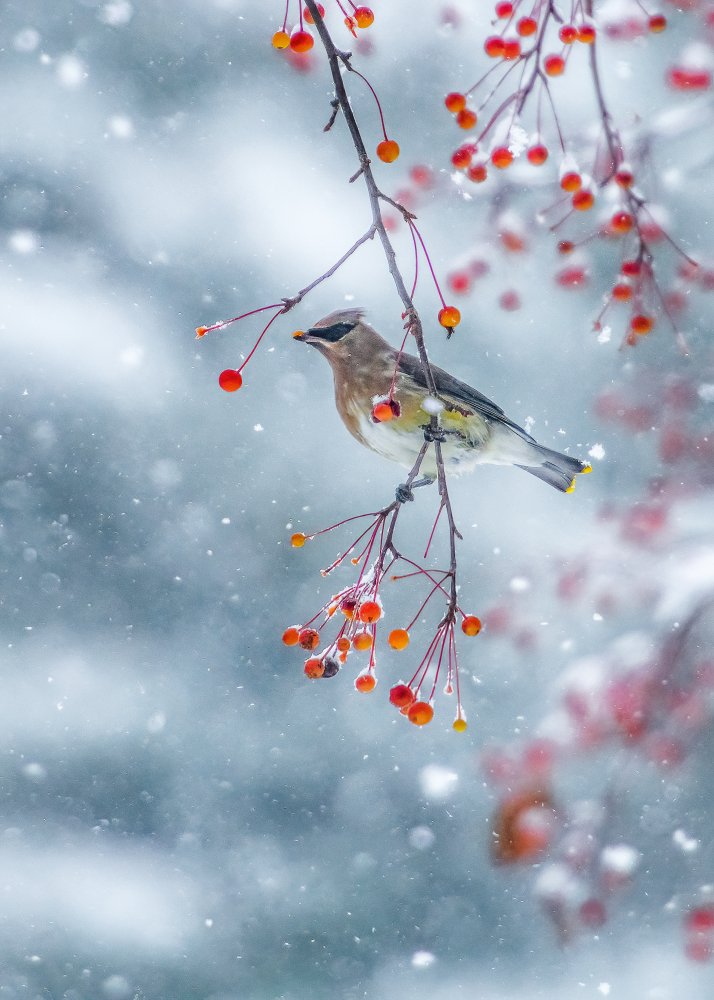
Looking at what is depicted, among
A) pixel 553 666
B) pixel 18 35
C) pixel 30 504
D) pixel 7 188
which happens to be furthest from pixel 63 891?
pixel 18 35

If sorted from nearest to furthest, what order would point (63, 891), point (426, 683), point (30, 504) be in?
point (63, 891)
point (30, 504)
point (426, 683)

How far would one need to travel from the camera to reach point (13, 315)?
2.99 meters

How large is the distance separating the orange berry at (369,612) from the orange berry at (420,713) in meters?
0.16

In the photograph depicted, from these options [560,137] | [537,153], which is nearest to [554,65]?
[537,153]

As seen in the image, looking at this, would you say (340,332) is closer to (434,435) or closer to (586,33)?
(434,435)

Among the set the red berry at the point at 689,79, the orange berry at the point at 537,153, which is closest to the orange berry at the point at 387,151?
the orange berry at the point at 537,153

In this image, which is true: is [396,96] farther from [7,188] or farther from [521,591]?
[521,591]

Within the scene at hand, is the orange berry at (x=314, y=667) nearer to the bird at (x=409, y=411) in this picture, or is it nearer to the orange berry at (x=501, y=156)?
the bird at (x=409, y=411)

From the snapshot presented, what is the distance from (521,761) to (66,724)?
1.60m

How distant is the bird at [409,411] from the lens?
197cm

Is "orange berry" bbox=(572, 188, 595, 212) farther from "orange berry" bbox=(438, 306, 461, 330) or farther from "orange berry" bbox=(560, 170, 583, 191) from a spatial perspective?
"orange berry" bbox=(438, 306, 461, 330)

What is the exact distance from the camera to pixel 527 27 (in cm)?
154

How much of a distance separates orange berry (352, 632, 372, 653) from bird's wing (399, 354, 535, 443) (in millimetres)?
829

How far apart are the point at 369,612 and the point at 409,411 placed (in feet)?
2.61
